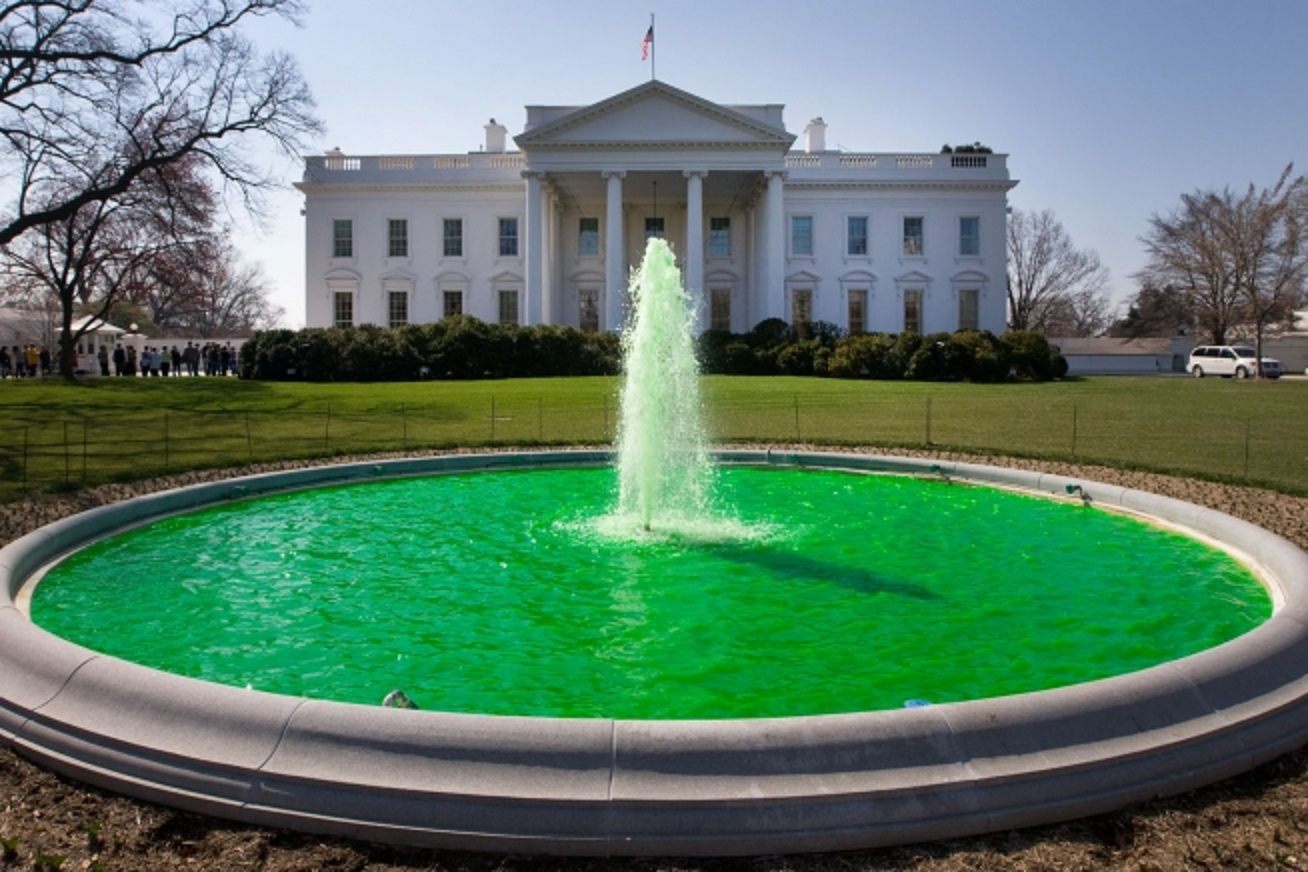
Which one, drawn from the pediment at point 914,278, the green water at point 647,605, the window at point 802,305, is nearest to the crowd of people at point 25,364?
the window at point 802,305

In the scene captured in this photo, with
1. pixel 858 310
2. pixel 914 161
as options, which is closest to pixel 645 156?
pixel 858 310

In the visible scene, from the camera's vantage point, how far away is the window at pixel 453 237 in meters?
57.6

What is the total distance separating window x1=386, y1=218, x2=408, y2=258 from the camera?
57656mm

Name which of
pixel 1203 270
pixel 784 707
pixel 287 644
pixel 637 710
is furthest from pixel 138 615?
pixel 1203 270

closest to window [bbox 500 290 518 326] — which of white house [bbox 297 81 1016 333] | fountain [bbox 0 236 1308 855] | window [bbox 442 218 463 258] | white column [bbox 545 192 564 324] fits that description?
white house [bbox 297 81 1016 333]

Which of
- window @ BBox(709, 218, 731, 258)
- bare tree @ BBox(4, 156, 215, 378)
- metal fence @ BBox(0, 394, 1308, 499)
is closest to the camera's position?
metal fence @ BBox(0, 394, 1308, 499)

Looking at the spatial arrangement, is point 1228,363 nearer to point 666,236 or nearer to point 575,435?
point 666,236

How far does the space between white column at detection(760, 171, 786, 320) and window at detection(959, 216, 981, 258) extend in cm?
1230

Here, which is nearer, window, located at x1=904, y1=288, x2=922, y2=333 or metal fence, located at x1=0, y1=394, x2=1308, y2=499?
metal fence, located at x1=0, y1=394, x2=1308, y2=499

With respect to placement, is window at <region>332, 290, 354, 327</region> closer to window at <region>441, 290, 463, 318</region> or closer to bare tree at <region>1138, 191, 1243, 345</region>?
window at <region>441, 290, 463, 318</region>

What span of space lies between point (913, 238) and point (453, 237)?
86.8 ft

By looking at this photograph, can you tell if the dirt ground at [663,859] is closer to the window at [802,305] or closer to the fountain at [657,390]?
the fountain at [657,390]

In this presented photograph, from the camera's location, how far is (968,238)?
58094 mm

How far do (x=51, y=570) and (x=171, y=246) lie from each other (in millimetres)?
38371
